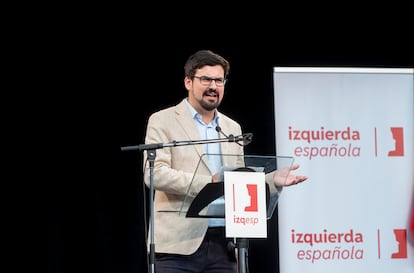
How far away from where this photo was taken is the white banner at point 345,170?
5168 mm

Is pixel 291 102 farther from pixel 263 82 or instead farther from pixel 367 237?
pixel 367 237

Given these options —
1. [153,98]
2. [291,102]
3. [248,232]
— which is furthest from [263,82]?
[248,232]

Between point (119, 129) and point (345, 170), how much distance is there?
1384 millimetres

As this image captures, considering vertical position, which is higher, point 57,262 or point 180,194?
point 180,194

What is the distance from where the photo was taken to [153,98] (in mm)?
5367

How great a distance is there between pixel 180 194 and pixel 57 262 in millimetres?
1573

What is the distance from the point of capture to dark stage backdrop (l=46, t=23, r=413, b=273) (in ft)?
17.0

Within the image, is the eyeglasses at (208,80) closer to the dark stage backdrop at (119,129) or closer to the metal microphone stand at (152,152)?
the metal microphone stand at (152,152)

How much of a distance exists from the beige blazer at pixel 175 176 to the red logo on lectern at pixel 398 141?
4.98 feet

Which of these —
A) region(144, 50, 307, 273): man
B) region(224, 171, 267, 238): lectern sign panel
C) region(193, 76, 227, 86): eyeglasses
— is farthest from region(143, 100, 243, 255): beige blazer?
region(224, 171, 267, 238): lectern sign panel

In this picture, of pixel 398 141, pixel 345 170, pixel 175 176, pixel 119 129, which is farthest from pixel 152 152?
pixel 398 141

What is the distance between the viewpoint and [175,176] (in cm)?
375

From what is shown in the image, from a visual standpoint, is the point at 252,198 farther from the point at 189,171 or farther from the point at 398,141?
the point at 398,141

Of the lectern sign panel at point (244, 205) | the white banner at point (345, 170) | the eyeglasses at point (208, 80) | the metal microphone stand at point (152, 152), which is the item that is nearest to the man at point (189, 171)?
the eyeglasses at point (208, 80)
